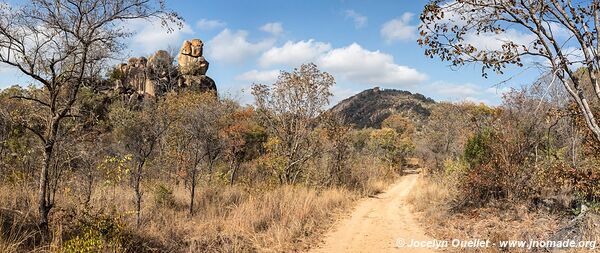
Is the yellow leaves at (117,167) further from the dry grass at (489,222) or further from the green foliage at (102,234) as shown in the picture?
the dry grass at (489,222)

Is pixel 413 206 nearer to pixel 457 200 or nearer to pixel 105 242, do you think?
pixel 457 200

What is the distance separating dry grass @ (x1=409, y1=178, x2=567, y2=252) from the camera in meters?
7.90

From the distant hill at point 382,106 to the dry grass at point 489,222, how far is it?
6660 centimetres

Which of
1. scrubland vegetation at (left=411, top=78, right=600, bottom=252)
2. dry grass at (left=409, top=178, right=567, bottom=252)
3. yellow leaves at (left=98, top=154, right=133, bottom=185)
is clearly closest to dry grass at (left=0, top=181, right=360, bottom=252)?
yellow leaves at (left=98, top=154, right=133, bottom=185)

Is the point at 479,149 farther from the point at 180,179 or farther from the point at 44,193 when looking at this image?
the point at 44,193

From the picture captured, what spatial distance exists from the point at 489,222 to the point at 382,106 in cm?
8521

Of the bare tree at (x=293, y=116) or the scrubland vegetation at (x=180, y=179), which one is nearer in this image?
the scrubland vegetation at (x=180, y=179)

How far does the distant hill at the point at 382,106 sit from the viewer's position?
84.3 m

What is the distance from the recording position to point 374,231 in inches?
388

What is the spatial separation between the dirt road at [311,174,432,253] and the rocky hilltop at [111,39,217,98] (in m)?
26.3

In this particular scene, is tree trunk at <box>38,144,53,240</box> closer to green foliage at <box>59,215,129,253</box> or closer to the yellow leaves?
green foliage at <box>59,215,129,253</box>

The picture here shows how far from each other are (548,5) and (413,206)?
9.50 m

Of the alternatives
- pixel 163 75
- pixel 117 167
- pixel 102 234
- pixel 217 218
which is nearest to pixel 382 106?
pixel 163 75

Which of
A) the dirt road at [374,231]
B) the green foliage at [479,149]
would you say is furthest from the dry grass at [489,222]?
the green foliage at [479,149]
